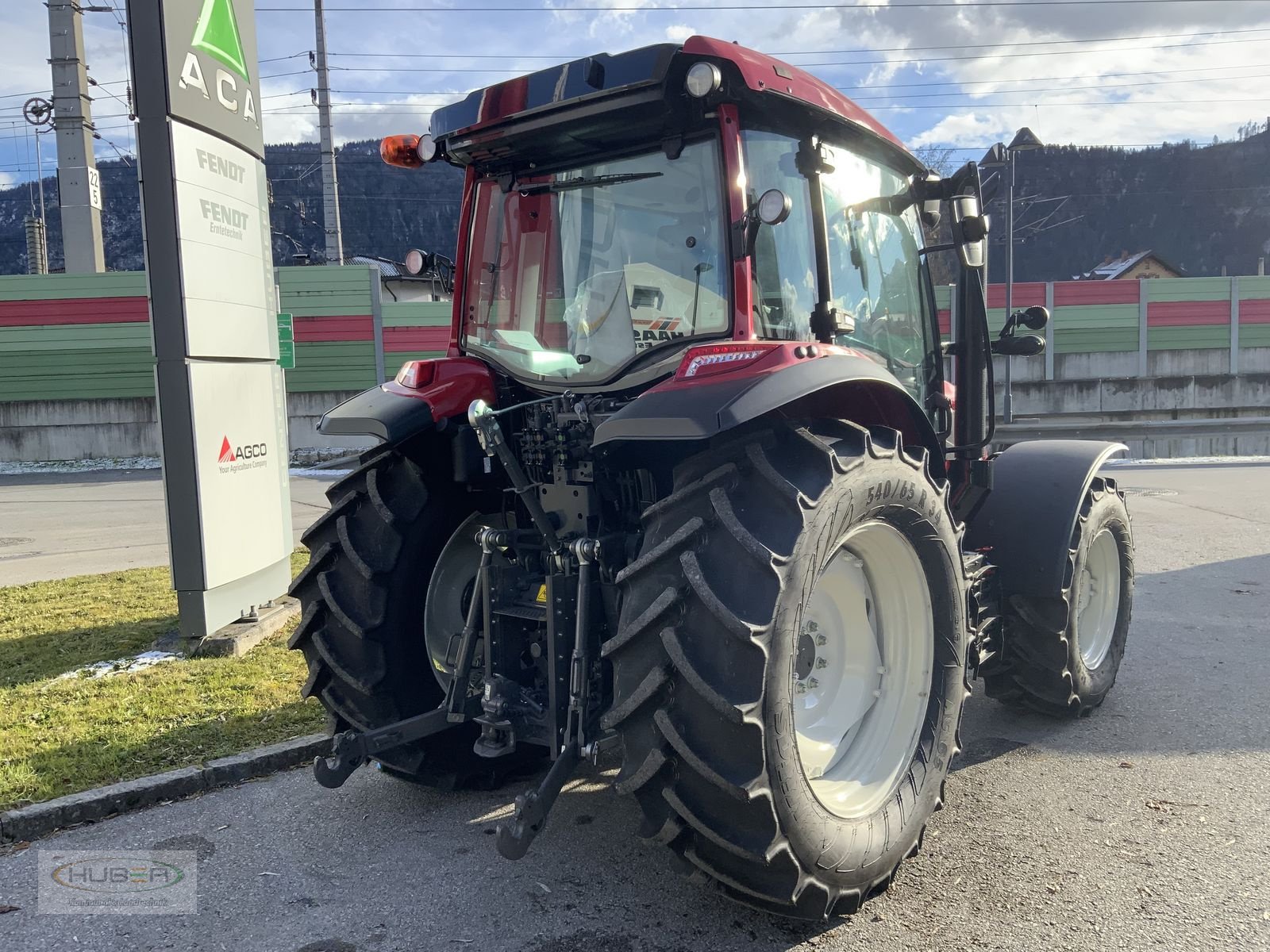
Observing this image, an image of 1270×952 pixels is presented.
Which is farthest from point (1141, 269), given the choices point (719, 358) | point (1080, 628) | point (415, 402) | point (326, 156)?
point (719, 358)

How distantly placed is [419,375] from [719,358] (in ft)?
4.29

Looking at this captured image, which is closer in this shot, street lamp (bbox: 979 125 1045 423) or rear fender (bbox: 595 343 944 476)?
rear fender (bbox: 595 343 944 476)

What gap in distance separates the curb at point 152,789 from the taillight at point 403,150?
7.08ft

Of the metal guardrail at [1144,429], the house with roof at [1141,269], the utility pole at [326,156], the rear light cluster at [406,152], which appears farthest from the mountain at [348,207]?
the rear light cluster at [406,152]

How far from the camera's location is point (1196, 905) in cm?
279

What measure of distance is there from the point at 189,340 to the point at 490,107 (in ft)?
9.90

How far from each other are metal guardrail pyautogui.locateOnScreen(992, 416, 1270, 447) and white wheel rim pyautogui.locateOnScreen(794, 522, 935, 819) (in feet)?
49.5

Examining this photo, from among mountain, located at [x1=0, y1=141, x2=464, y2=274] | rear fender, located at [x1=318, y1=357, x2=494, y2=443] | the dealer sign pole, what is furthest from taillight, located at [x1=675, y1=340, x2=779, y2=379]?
mountain, located at [x1=0, y1=141, x2=464, y2=274]

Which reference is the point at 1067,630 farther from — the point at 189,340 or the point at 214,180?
the point at 214,180

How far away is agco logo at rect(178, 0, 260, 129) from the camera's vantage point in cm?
552

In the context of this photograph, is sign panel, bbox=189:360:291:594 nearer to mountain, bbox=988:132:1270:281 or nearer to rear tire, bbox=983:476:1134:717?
rear tire, bbox=983:476:1134:717

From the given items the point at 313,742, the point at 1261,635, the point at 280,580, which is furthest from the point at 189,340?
the point at 1261,635

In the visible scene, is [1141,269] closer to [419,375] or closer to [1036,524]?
[1036,524]

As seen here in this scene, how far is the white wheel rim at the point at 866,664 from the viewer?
305 cm
